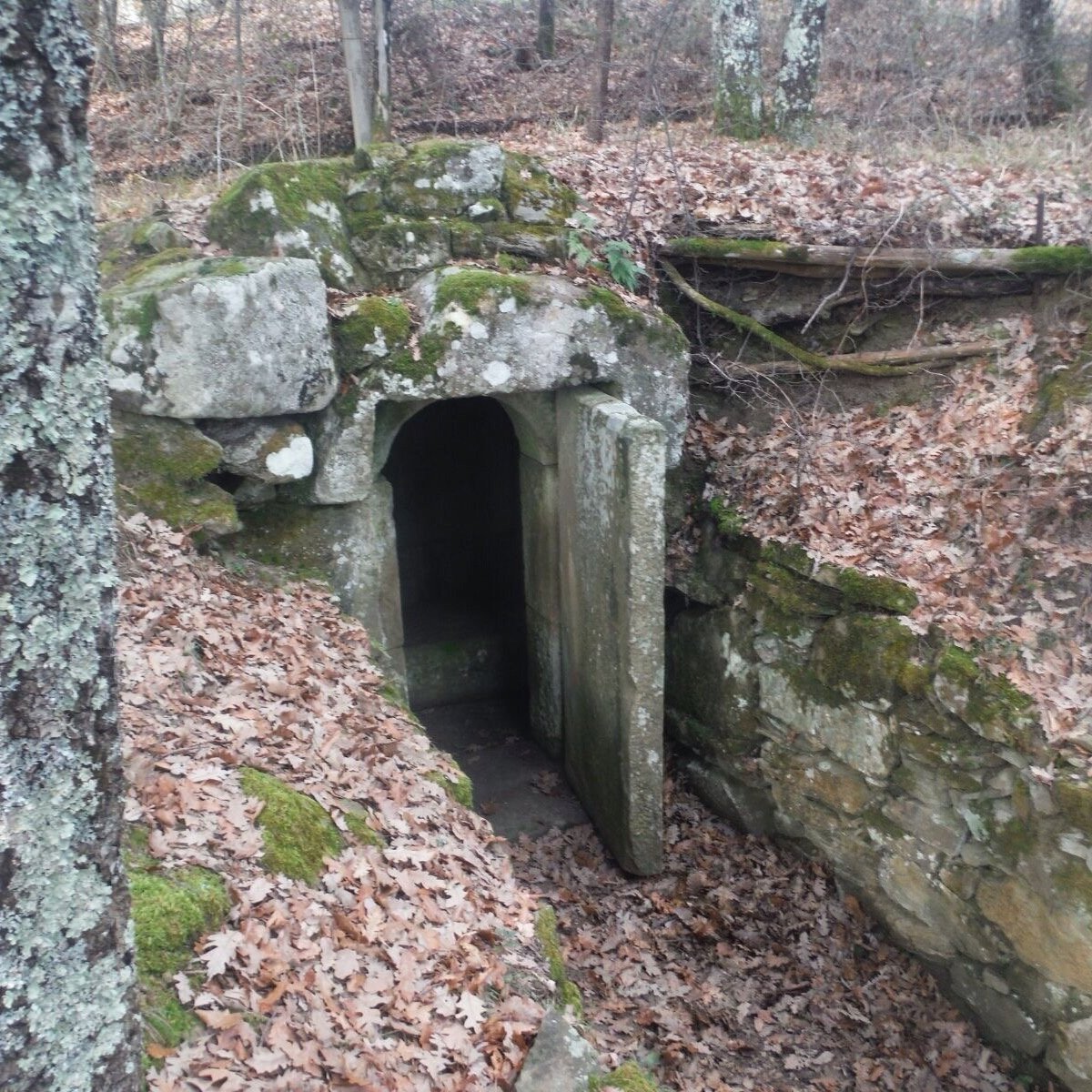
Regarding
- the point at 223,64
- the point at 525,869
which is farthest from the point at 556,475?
the point at 223,64

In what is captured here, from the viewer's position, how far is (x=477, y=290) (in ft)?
21.1

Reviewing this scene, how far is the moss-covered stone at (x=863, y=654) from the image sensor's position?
5.73 meters

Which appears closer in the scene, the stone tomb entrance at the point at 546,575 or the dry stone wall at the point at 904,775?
the dry stone wall at the point at 904,775

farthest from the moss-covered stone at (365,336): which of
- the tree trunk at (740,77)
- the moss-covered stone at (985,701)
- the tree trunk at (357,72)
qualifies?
the tree trunk at (740,77)

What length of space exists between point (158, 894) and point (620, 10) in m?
14.6

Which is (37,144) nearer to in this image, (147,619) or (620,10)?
(147,619)

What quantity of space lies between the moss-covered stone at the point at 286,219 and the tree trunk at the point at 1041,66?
938 cm

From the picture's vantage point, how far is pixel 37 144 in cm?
156

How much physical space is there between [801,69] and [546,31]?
16.5ft

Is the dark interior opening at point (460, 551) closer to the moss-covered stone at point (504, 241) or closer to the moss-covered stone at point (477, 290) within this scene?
the moss-covered stone at point (504, 241)

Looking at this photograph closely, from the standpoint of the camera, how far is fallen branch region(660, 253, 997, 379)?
711cm

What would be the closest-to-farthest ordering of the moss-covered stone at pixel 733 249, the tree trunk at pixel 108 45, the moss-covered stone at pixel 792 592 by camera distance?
the moss-covered stone at pixel 792 592 < the moss-covered stone at pixel 733 249 < the tree trunk at pixel 108 45

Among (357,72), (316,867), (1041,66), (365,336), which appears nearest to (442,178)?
(365,336)

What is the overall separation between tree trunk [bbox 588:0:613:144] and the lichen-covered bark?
9233 millimetres
